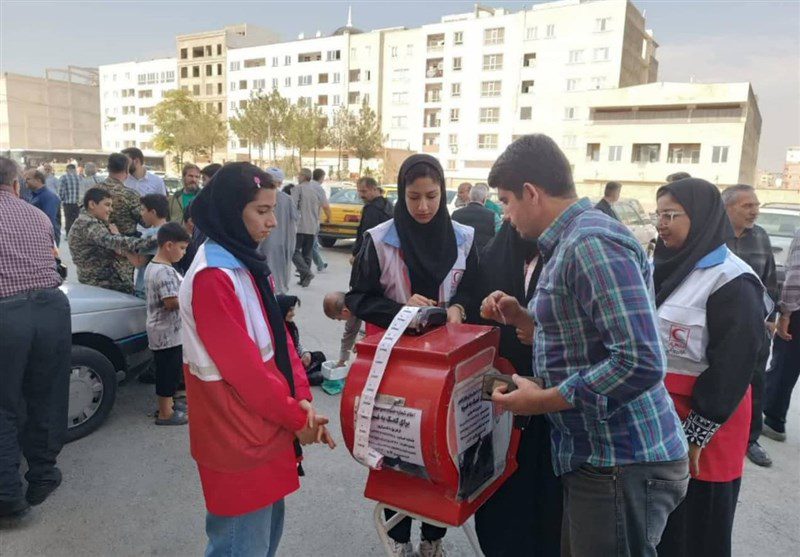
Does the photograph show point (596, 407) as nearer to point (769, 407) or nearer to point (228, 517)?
point (228, 517)

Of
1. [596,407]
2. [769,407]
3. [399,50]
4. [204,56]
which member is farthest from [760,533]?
[204,56]

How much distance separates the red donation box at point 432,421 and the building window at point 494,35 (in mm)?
59741

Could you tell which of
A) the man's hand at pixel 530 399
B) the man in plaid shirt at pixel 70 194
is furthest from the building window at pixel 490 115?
the man's hand at pixel 530 399

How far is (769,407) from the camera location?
4457 mm

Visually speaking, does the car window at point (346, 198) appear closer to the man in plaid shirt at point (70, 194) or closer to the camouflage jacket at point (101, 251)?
the man in plaid shirt at point (70, 194)

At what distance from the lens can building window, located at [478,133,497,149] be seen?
5584cm

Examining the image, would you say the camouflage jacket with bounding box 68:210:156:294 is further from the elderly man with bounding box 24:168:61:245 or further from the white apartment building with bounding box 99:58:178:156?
the white apartment building with bounding box 99:58:178:156

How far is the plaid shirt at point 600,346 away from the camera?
1365mm

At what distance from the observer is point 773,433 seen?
14.4 ft

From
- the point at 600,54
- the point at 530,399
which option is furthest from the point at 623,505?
the point at 600,54

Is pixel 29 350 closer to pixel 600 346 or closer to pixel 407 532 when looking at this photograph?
pixel 407 532

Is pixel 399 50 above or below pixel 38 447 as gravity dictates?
above

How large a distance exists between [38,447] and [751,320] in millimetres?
3483

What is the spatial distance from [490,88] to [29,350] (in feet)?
190
